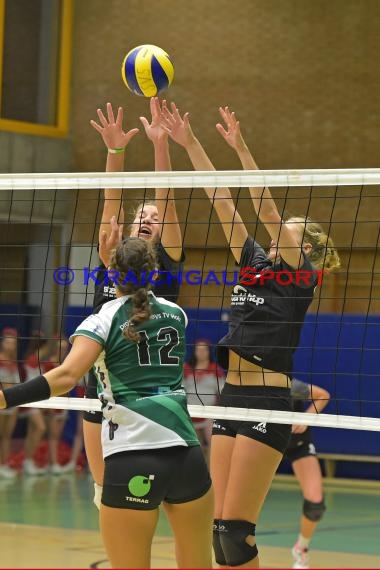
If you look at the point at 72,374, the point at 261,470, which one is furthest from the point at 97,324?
the point at 261,470

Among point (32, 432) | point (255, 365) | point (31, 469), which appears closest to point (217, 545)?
point (255, 365)

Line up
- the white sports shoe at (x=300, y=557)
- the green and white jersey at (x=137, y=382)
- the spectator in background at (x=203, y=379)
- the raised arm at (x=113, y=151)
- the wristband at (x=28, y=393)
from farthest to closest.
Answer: the spectator in background at (x=203, y=379)
the white sports shoe at (x=300, y=557)
the raised arm at (x=113, y=151)
the green and white jersey at (x=137, y=382)
the wristband at (x=28, y=393)

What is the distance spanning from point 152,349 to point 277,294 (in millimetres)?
1421

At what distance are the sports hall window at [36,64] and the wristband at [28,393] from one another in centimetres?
1114

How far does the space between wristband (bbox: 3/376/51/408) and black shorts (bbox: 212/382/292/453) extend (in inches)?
62.5

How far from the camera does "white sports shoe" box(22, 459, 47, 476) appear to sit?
41.7ft

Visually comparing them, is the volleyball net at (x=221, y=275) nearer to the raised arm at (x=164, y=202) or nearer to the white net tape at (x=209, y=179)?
the white net tape at (x=209, y=179)

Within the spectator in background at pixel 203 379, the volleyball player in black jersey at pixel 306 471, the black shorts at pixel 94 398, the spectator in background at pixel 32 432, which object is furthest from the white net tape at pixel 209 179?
the spectator in background at pixel 32 432

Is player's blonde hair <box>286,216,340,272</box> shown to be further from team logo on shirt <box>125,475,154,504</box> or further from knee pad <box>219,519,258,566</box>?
team logo on shirt <box>125,475,154,504</box>

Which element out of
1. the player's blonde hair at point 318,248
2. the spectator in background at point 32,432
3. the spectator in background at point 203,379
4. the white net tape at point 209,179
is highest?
the white net tape at point 209,179

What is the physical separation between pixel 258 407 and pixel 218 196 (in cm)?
113

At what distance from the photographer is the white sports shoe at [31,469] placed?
1271 centimetres

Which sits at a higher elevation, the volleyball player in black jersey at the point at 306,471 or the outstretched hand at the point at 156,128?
the outstretched hand at the point at 156,128

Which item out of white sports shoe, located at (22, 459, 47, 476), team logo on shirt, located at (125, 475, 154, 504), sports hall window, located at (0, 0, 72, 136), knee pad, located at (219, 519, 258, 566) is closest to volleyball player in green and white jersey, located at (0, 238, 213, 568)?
team logo on shirt, located at (125, 475, 154, 504)
